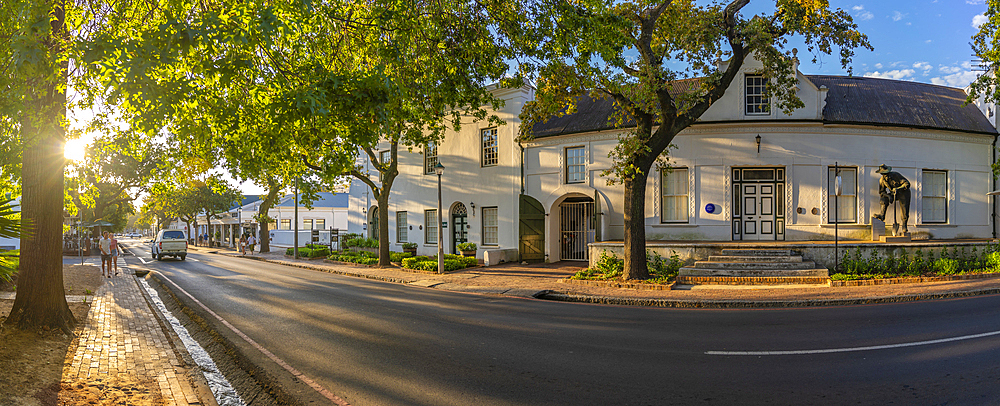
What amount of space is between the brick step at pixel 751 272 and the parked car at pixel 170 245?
29.2m

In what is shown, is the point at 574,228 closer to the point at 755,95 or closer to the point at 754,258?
the point at 754,258

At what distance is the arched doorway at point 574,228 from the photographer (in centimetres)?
2094

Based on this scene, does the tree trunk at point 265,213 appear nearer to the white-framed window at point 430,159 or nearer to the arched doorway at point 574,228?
the white-framed window at point 430,159

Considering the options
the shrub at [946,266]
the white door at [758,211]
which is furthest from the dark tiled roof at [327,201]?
the shrub at [946,266]

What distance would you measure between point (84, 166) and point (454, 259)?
12.9 meters

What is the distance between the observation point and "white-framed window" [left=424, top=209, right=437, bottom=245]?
2584 cm

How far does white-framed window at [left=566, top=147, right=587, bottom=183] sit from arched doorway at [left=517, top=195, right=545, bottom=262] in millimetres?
1798

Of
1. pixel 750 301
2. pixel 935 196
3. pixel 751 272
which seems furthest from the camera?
pixel 935 196

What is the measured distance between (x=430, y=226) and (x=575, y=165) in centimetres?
911

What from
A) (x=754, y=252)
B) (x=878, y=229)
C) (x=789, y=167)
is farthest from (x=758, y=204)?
(x=878, y=229)

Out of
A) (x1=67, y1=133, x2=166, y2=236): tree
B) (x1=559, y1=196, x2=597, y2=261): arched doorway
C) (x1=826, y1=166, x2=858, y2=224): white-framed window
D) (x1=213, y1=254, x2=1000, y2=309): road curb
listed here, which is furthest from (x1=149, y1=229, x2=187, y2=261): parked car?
(x1=826, y1=166, x2=858, y2=224): white-framed window

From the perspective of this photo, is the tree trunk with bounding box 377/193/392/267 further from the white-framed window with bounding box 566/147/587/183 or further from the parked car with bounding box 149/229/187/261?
the parked car with bounding box 149/229/187/261

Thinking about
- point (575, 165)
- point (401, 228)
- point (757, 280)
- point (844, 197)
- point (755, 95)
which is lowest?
point (757, 280)

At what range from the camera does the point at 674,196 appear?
18562 millimetres
